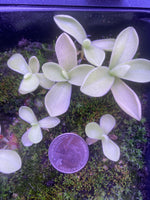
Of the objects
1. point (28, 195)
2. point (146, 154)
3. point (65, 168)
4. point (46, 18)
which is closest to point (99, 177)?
point (65, 168)

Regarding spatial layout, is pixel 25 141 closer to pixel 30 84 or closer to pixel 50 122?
pixel 50 122

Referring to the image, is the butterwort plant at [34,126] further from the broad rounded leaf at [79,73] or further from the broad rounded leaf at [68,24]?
the broad rounded leaf at [68,24]

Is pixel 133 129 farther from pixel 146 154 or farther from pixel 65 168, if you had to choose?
pixel 65 168

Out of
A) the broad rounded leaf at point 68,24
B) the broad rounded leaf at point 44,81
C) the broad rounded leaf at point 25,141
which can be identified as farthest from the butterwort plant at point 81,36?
the broad rounded leaf at point 25,141

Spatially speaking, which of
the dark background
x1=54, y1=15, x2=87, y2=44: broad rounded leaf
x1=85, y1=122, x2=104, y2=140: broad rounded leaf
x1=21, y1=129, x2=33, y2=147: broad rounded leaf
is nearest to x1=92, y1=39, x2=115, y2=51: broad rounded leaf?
x1=54, y1=15, x2=87, y2=44: broad rounded leaf

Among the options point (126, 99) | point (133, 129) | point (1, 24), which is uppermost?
point (1, 24)

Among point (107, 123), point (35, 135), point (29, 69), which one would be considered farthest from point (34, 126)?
point (107, 123)
